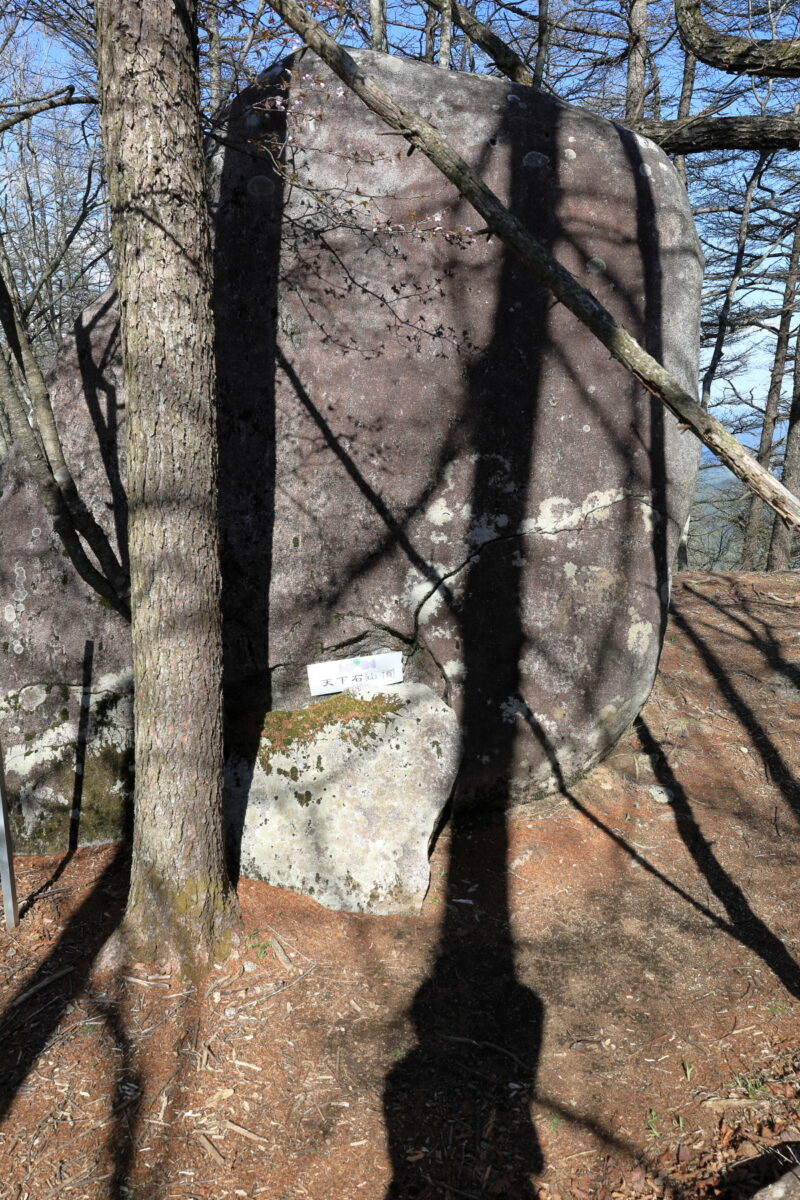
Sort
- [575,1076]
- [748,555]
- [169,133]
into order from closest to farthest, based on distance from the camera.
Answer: [575,1076] → [169,133] → [748,555]

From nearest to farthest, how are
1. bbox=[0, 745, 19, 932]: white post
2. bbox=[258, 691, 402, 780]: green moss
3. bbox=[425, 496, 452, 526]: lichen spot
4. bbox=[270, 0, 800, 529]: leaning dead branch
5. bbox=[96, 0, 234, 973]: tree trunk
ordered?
bbox=[270, 0, 800, 529]: leaning dead branch, bbox=[96, 0, 234, 973]: tree trunk, bbox=[0, 745, 19, 932]: white post, bbox=[258, 691, 402, 780]: green moss, bbox=[425, 496, 452, 526]: lichen spot

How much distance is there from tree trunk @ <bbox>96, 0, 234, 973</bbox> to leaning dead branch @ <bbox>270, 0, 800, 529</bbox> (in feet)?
1.90

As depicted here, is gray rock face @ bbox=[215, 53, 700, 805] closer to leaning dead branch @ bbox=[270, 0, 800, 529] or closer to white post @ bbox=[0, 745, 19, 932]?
white post @ bbox=[0, 745, 19, 932]

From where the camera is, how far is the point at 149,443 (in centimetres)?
302

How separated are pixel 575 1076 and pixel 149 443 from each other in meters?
2.69

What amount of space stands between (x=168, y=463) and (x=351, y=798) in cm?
178

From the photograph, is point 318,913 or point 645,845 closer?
point 318,913

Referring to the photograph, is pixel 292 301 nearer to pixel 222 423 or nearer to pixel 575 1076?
pixel 222 423

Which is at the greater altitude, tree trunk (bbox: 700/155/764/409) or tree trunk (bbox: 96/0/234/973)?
tree trunk (bbox: 700/155/764/409)

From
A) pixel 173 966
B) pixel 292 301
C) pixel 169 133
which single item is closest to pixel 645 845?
pixel 173 966

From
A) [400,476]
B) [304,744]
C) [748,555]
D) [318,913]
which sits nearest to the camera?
[318,913]

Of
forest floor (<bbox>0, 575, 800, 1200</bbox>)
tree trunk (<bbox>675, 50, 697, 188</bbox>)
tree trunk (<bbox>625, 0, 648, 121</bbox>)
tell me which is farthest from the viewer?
tree trunk (<bbox>675, 50, 697, 188</bbox>)

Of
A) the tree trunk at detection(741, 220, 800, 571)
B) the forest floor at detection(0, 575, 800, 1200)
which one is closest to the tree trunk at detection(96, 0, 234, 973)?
the forest floor at detection(0, 575, 800, 1200)

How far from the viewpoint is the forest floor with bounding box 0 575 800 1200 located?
2385mm
